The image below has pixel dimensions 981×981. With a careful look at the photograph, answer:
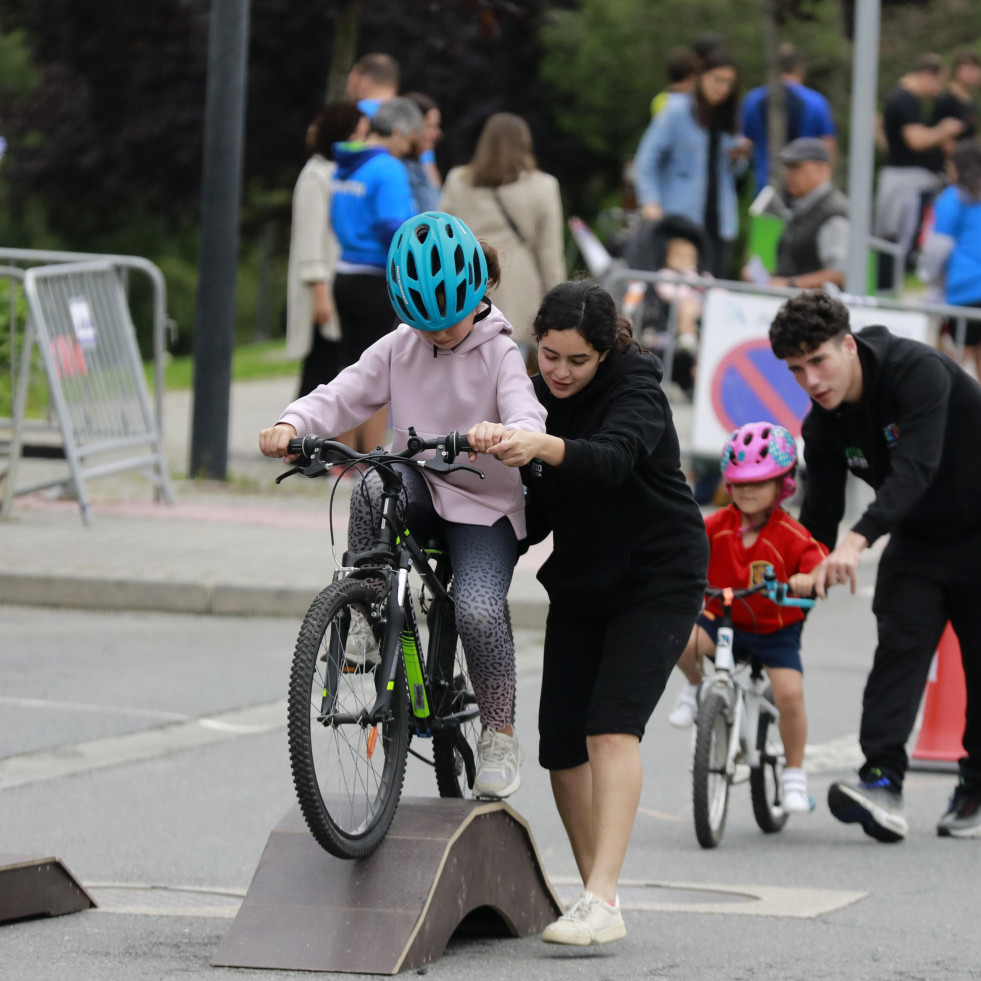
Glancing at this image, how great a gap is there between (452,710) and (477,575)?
0.50 meters

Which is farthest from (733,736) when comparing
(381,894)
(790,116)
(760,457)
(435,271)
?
(790,116)

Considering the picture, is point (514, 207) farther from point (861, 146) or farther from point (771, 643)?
point (771, 643)

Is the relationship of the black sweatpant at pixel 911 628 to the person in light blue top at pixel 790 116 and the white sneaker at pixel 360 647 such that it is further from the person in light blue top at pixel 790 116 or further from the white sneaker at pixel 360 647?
the person in light blue top at pixel 790 116

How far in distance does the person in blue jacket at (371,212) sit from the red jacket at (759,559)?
499cm

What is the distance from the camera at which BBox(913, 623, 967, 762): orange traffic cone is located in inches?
299

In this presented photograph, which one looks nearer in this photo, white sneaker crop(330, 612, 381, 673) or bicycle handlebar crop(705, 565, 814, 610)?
white sneaker crop(330, 612, 381, 673)

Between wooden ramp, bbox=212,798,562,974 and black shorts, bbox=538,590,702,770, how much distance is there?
0.28 meters

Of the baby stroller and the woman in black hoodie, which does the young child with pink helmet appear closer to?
the woman in black hoodie

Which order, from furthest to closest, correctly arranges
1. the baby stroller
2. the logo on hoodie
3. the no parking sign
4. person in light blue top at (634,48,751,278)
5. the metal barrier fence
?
person in light blue top at (634,48,751,278) → the baby stroller → the metal barrier fence → the no parking sign → the logo on hoodie

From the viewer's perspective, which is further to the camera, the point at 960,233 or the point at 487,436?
the point at 960,233

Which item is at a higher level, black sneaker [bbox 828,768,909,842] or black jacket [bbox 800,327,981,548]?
black jacket [bbox 800,327,981,548]

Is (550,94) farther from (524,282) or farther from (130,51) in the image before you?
(524,282)

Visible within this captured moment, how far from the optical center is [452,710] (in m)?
5.30

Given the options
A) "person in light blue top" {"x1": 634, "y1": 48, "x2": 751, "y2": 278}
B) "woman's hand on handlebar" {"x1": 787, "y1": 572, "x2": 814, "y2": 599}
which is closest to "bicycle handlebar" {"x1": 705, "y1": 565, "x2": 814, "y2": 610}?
"woman's hand on handlebar" {"x1": 787, "y1": 572, "x2": 814, "y2": 599}
